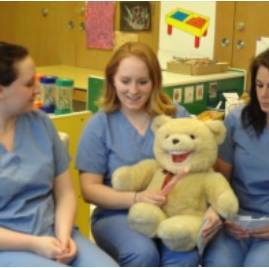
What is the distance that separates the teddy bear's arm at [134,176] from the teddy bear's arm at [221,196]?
176mm

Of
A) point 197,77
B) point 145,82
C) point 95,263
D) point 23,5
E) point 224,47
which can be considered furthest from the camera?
point 23,5

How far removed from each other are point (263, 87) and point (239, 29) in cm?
171

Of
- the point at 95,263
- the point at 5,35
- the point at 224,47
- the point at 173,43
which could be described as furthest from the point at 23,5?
the point at 95,263

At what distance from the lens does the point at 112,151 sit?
1668 mm

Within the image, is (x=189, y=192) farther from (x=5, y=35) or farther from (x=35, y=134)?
(x=5, y=35)

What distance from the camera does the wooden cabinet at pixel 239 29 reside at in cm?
315

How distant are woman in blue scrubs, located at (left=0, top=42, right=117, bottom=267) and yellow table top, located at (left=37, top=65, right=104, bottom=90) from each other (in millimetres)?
2001

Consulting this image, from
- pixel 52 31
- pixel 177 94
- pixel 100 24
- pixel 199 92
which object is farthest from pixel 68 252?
pixel 52 31

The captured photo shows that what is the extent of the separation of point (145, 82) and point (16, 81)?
1.36 ft

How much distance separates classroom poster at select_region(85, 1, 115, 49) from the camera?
3861 mm

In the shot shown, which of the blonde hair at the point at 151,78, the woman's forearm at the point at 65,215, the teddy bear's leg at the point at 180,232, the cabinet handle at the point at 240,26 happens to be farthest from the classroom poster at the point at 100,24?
the teddy bear's leg at the point at 180,232

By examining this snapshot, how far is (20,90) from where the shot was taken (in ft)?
4.72

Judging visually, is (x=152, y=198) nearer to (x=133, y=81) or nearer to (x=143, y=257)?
(x=143, y=257)

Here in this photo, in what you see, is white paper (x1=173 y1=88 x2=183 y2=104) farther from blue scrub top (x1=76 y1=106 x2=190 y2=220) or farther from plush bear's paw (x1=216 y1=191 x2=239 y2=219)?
plush bear's paw (x1=216 y1=191 x2=239 y2=219)
